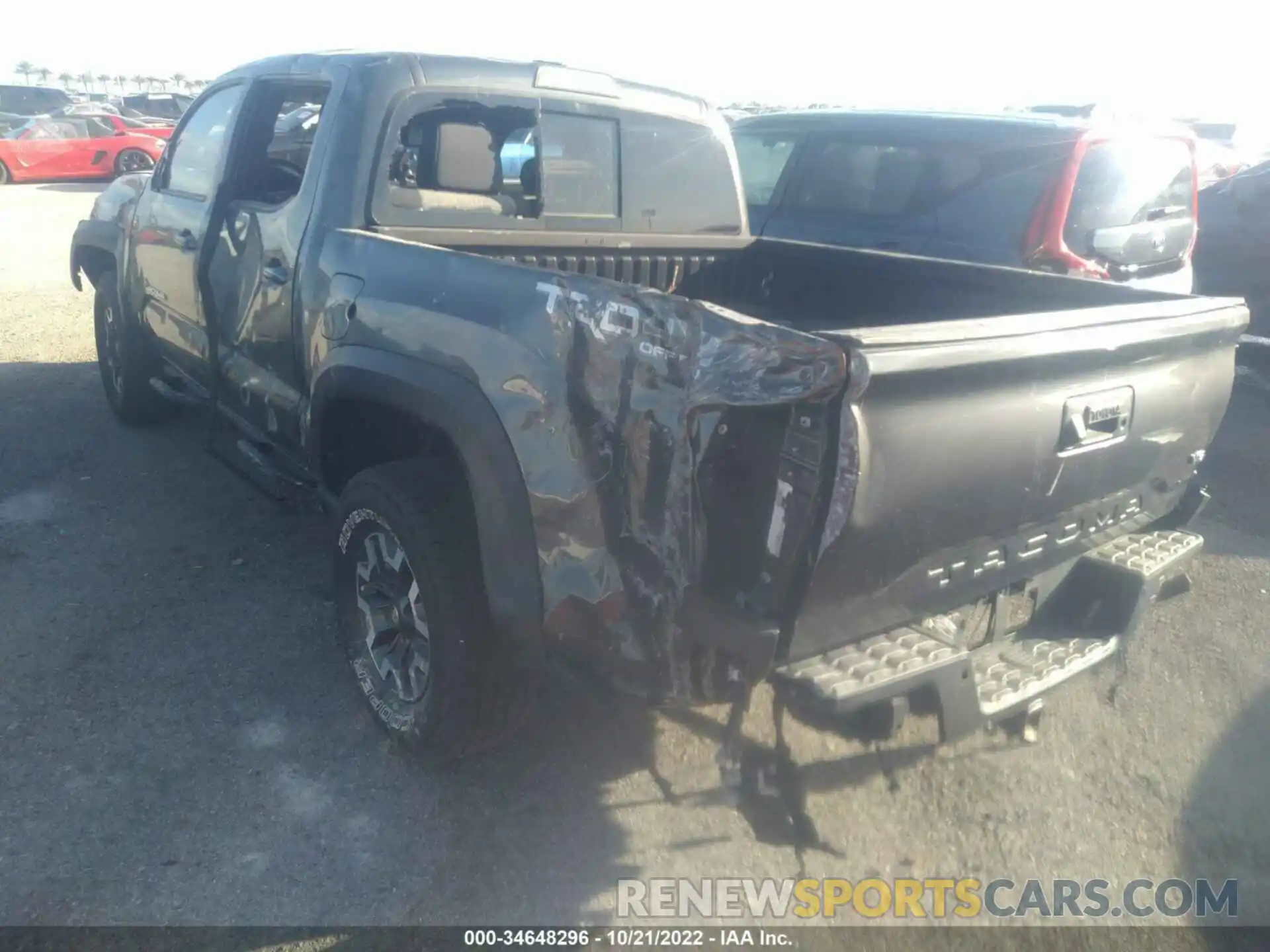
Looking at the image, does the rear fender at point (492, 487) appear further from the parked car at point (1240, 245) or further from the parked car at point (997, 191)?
the parked car at point (1240, 245)

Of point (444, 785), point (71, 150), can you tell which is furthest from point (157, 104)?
point (444, 785)

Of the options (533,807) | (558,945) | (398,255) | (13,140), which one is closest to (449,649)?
(533,807)

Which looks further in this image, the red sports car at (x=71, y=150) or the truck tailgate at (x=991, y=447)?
the red sports car at (x=71, y=150)

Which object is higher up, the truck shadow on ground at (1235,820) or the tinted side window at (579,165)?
the tinted side window at (579,165)

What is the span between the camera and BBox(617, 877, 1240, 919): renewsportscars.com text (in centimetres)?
256

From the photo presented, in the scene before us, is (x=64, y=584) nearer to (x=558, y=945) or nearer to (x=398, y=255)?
(x=398, y=255)

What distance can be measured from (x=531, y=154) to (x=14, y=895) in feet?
9.14

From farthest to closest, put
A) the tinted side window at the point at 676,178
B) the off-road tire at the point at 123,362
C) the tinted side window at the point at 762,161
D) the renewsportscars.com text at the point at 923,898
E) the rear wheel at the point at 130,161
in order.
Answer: the rear wheel at the point at 130,161
the tinted side window at the point at 762,161
the off-road tire at the point at 123,362
the tinted side window at the point at 676,178
the renewsportscars.com text at the point at 923,898

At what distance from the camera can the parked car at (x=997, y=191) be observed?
5527 mm

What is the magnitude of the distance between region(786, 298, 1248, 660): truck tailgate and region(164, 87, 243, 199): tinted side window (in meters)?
3.18

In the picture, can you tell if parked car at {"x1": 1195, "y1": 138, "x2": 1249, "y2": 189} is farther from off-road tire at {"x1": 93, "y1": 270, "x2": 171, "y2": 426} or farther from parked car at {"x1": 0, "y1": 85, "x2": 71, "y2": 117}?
parked car at {"x1": 0, "y1": 85, "x2": 71, "y2": 117}

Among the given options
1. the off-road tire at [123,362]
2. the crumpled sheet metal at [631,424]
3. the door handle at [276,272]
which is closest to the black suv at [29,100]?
the off-road tire at [123,362]

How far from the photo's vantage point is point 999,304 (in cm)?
340

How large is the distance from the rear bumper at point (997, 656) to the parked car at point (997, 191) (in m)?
2.99
